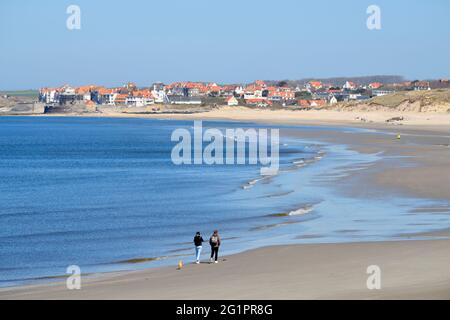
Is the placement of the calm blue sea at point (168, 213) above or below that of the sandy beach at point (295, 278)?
below

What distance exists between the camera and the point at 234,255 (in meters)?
22.9

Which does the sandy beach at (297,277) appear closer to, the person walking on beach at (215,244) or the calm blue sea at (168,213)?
the person walking on beach at (215,244)

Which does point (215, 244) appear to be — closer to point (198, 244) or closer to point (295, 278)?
point (198, 244)

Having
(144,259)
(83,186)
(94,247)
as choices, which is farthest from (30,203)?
(144,259)

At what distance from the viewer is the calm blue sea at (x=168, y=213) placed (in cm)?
2412

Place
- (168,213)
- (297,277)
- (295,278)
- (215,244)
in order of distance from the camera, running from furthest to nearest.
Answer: (168,213), (215,244), (297,277), (295,278)

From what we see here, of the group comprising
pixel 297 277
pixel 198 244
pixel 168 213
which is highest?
pixel 198 244

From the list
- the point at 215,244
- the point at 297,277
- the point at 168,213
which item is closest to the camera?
the point at 297,277

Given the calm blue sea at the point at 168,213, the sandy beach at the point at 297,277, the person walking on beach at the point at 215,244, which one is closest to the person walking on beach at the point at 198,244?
the person walking on beach at the point at 215,244

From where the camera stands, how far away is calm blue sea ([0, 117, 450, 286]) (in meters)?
24.1

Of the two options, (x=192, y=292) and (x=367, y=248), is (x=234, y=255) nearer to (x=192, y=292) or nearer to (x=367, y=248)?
(x=367, y=248)

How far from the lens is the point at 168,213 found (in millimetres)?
32031

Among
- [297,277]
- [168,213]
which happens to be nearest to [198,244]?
[297,277]
